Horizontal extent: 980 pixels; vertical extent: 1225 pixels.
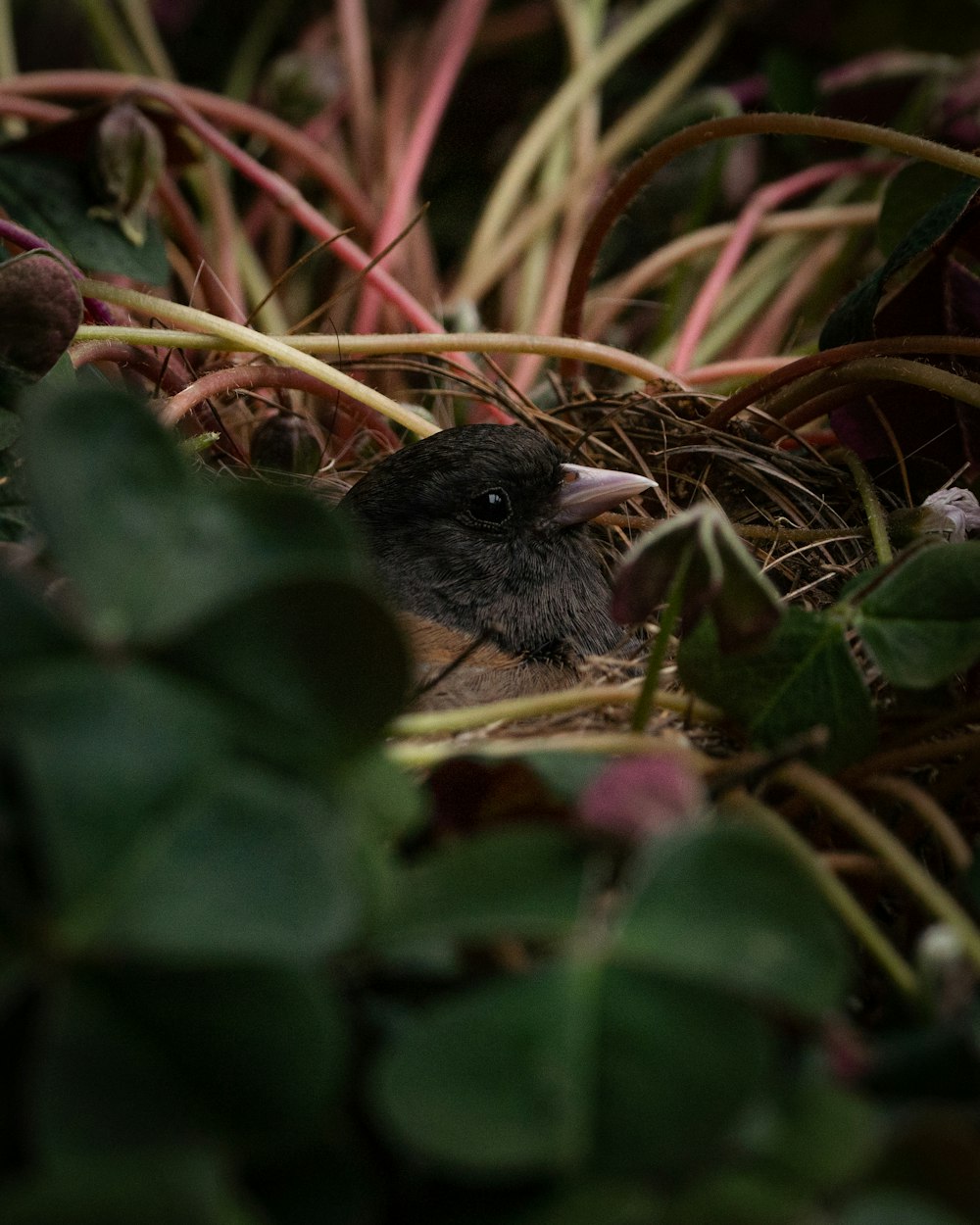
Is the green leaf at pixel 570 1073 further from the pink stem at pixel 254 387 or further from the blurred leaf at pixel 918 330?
the blurred leaf at pixel 918 330

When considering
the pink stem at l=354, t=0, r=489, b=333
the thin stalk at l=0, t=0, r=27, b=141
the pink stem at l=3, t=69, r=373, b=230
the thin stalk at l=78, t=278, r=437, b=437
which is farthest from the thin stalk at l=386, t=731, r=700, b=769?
the thin stalk at l=0, t=0, r=27, b=141

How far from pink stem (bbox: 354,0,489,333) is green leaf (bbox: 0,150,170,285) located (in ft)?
1.13

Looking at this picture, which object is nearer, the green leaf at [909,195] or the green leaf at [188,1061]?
the green leaf at [188,1061]

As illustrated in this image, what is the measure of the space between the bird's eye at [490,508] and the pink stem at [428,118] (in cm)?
28

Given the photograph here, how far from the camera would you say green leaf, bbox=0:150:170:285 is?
130 cm

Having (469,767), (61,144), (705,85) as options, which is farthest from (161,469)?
(705,85)

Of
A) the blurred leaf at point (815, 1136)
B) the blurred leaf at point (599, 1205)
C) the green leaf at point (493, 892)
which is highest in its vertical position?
the green leaf at point (493, 892)

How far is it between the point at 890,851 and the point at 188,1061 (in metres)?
0.38

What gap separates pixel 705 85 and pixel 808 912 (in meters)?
1.91

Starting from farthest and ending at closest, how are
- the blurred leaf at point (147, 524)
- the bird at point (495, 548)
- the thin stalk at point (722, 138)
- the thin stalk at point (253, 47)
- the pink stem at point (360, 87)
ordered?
the thin stalk at point (253, 47), the pink stem at point (360, 87), the bird at point (495, 548), the thin stalk at point (722, 138), the blurred leaf at point (147, 524)

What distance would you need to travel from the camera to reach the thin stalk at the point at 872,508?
1104 millimetres

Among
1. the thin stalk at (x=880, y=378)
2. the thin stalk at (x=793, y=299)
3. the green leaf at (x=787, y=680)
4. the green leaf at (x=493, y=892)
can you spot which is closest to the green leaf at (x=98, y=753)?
the green leaf at (x=493, y=892)

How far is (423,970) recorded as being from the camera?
0.55 meters

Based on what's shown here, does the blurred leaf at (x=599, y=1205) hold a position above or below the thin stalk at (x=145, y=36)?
above
